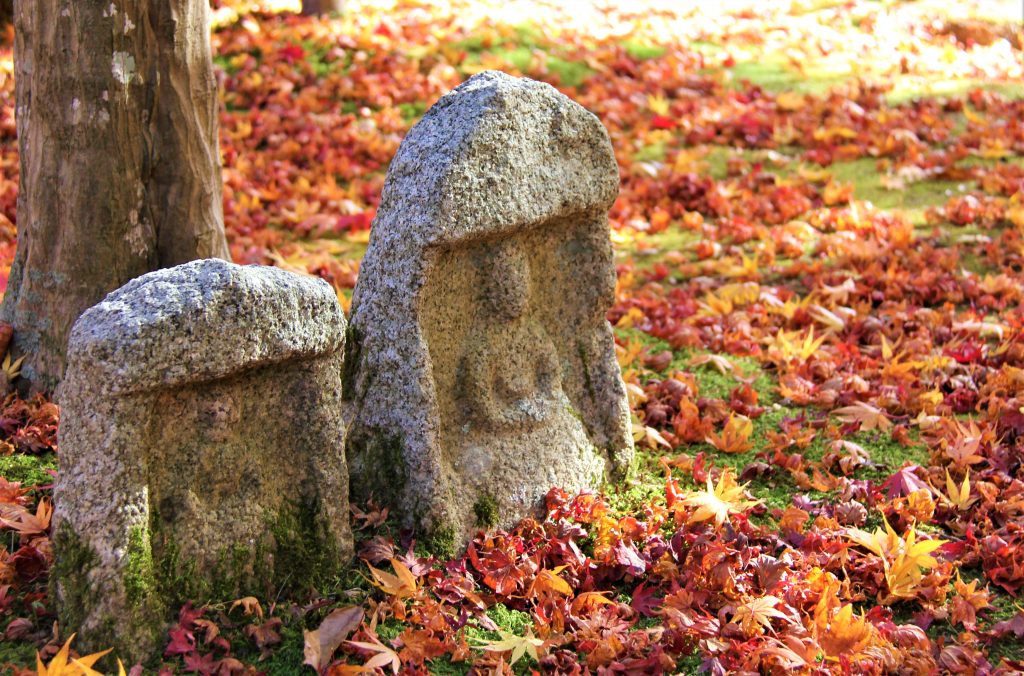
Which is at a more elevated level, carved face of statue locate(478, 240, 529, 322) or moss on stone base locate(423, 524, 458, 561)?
carved face of statue locate(478, 240, 529, 322)

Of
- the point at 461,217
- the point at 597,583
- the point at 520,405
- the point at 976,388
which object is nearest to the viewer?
the point at 461,217

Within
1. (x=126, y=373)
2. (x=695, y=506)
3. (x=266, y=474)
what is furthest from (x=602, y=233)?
(x=126, y=373)

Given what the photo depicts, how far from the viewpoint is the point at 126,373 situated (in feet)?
8.21

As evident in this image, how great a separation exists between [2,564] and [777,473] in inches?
116

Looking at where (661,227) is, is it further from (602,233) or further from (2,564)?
(2,564)

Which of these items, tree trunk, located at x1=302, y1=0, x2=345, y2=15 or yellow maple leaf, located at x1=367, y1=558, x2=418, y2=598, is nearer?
yellow maple leaf, located at x1=367, y1=558, x2=418, y2=598

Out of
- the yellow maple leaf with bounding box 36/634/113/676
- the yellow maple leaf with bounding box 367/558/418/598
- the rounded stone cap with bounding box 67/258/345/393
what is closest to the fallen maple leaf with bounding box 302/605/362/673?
the yellow maple leaf with bounding box 367/558/418/598

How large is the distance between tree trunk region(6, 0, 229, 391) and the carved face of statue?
1618 mm

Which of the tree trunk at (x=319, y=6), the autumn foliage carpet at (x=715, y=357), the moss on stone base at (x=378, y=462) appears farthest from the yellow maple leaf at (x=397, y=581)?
the tree trunk at (x=319, y=6)

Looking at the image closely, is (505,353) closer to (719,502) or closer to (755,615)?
(719,502)

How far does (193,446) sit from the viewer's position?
109 inches

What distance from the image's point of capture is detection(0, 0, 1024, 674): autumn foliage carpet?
9.97ft

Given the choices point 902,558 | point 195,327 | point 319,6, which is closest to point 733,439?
point 902,558

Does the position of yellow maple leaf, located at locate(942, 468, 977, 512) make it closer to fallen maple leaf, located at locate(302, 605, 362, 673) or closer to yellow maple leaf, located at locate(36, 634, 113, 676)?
fallen maple leaf, located at locate(302, 605, 362, 673)
